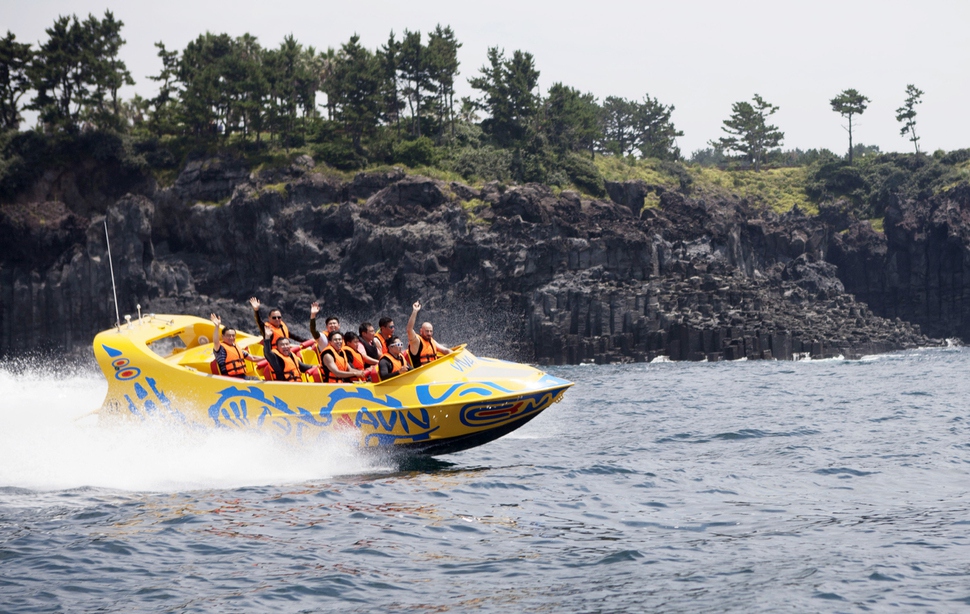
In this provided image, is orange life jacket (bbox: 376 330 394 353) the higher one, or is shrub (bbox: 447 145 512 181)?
shrub (bbox: 447 145 512 181)

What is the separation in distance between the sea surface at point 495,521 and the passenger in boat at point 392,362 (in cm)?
131

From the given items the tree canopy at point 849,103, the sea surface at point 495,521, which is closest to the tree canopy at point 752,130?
the tree canopy at point 849,103

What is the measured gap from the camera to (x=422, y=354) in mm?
13688

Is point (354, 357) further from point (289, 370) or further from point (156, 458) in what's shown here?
point (156, 458)

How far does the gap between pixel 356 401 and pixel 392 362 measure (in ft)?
2.64

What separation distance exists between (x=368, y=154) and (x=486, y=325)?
16908 millimetres

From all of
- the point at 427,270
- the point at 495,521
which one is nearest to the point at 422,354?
the point at 495,521

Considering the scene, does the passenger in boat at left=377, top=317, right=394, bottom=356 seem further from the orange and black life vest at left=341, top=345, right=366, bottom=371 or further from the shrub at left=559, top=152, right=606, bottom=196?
the shrub at left=559, top=152, right=606, bottom=196

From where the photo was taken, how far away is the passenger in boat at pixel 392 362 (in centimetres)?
1300

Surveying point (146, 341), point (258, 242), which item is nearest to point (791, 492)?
point (146, 341)

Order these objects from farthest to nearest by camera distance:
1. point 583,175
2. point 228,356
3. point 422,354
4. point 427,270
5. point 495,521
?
point 583,175, point 427,270, point 422,354, point 228,356, point 495,521

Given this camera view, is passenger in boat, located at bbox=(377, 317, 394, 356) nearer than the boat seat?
No

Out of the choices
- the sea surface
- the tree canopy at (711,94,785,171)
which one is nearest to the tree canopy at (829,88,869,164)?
the tree canopy at (711,94,785,171)

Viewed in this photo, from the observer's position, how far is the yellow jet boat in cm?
1270
